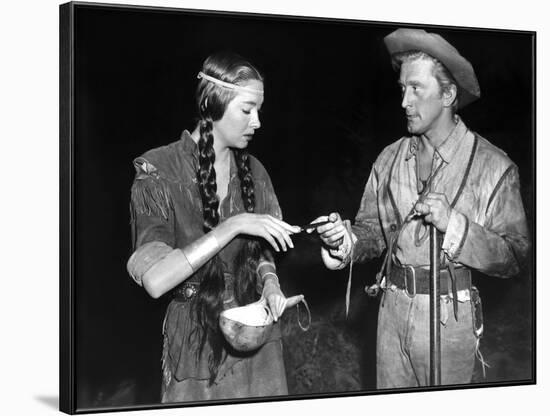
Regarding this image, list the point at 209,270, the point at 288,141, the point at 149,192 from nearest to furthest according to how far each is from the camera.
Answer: the point at 149,192, the point at 209,270, the point at 288,141

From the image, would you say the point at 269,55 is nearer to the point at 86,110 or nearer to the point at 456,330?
the point at 86,110

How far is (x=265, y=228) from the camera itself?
8.27 metres

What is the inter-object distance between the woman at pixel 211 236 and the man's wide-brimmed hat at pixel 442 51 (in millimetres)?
909

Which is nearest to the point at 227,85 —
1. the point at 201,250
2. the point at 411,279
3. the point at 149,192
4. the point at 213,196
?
the point at 213,196

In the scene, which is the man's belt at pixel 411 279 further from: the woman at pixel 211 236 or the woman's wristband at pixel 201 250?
the woman's wristband at pixel 201 250

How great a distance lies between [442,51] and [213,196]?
1.64m

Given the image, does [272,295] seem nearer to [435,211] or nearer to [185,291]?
[185,291]

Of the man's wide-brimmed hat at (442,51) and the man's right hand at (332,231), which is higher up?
the man's wide-brimmed hat at (442,51)

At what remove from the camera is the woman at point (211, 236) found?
801 centimetres

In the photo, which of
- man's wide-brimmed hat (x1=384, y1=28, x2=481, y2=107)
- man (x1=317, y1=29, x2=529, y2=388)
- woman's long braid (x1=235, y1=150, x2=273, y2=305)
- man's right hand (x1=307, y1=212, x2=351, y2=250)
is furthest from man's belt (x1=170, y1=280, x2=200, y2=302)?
man's wide-brimmed hat (x1=384, y1=28, x2=481, y2=107)

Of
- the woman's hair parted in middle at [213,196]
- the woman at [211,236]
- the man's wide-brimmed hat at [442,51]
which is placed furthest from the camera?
the man's wide-brimmed hat at [442,51]

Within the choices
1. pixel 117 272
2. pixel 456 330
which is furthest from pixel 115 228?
pixel 456 330

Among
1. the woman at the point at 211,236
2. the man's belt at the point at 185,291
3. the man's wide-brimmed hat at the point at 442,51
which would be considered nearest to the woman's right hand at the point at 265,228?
the woman at the point at 211,236

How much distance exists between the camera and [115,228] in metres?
7.94
